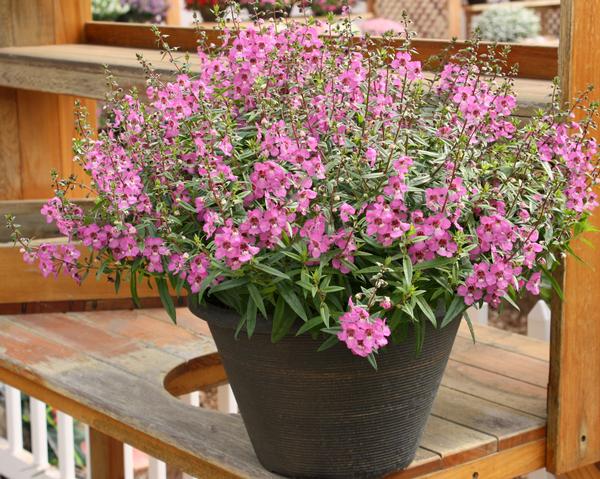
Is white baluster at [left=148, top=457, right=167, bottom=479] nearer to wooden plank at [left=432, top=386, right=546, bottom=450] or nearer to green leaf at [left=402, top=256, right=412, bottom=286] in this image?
wooden plank at [left=432, top=386, right=546, bottom=450]

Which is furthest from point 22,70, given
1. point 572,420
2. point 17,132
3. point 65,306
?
point 572,420

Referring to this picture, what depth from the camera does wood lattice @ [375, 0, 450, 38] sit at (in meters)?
10.4

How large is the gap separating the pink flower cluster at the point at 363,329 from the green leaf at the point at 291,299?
58 mm

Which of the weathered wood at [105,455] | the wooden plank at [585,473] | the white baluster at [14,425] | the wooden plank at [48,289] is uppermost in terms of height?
the wooden plank at [48,289]

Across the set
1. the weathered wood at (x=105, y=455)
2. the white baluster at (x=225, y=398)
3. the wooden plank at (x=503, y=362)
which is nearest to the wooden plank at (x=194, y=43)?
the wooden plank at (x=503, y=362)

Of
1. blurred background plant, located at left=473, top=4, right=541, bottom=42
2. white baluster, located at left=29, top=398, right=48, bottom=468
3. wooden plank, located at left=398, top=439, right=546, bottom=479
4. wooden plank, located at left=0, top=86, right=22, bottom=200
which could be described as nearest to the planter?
wooden plank, located at left=398, top=439, right=546, bottom=479

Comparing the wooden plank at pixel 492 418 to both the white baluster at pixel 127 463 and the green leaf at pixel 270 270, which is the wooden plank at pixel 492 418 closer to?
the green leaf at pixel 270 270

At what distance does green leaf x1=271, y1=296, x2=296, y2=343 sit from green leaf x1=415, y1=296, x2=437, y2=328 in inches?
5.7

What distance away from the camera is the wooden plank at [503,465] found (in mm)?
1517

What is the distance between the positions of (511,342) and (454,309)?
30.9 inches

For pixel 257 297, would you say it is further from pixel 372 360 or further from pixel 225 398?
pixel 225 398

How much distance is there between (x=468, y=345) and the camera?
2.02m

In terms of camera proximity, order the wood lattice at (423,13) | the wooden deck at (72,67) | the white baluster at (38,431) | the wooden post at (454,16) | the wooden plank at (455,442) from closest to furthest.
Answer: the wooden plank at (455,442), the wooden deck at (72,67), the white baluster at (38,431), the wooden post at (454,16), the wood lattice at (423,13)

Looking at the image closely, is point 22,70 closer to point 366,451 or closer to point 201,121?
point 201,121
